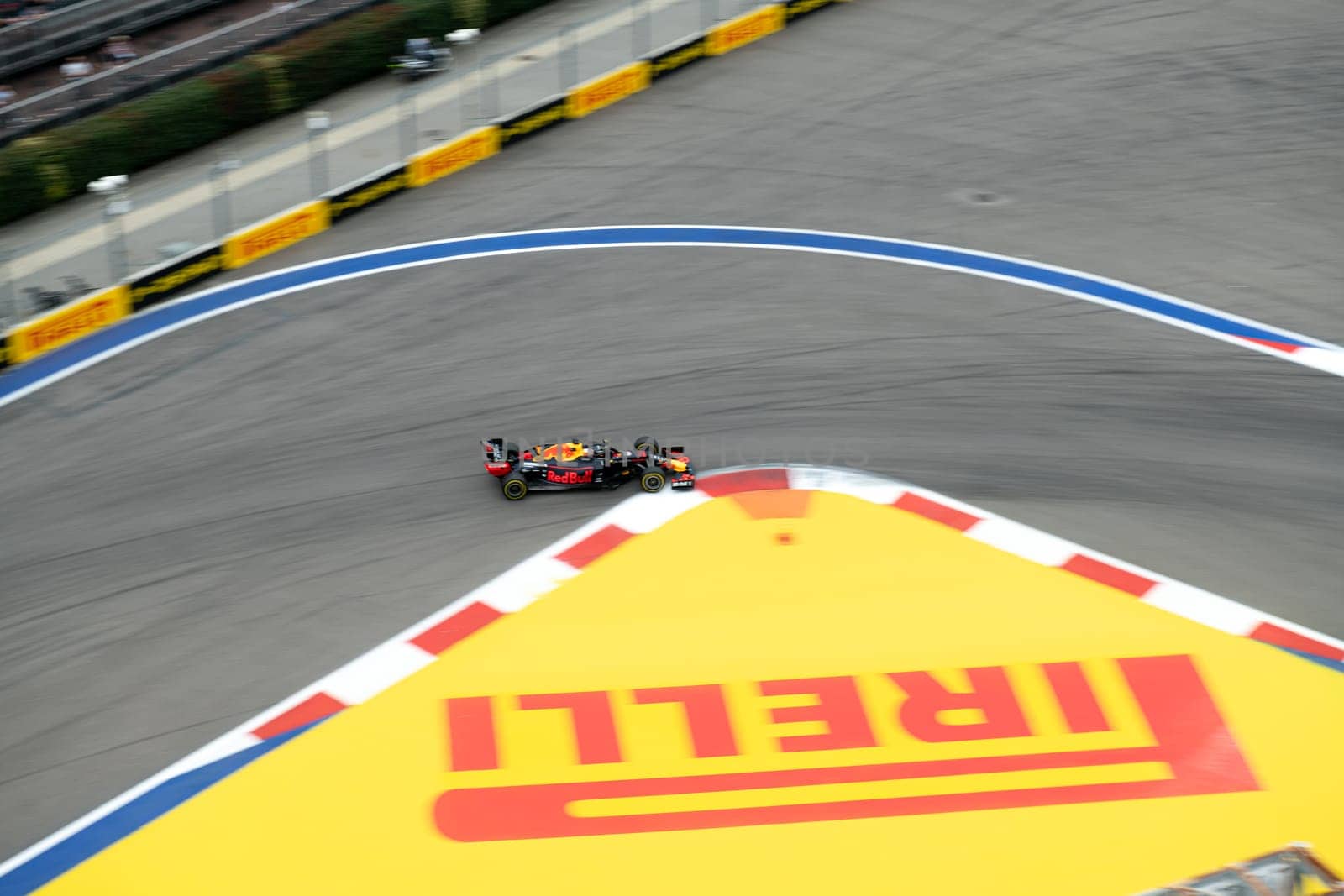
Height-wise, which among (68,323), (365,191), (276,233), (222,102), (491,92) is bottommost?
(68,323)

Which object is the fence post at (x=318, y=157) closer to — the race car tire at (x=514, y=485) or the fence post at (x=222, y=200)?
the fence post at (x=222, y=200)

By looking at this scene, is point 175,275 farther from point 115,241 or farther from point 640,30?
point 640,30

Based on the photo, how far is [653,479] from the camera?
15.1m

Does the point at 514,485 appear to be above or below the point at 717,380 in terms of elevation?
below

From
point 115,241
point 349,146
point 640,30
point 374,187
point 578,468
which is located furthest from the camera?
point 640,30

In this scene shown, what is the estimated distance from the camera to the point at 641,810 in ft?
38.9

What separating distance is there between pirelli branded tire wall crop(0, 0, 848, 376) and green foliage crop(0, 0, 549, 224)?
11.4ft

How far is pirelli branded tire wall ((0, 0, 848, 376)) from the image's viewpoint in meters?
17.5

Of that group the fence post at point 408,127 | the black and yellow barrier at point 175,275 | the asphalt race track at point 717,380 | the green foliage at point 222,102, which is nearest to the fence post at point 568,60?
the asphalt race track at point 717,380

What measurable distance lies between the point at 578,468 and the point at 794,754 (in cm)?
405

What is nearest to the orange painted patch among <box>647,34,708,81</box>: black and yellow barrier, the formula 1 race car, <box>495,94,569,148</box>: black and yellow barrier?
the formula 1 race car

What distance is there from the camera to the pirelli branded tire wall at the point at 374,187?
57.5 feet

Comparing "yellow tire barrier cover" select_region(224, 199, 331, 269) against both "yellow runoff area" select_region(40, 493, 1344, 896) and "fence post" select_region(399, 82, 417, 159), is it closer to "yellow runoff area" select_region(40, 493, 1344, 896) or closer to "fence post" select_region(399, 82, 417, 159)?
"fence post" select_region(399, 82, 417, 159)

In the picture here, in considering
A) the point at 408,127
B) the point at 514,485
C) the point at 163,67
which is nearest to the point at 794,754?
the point at 514,485
